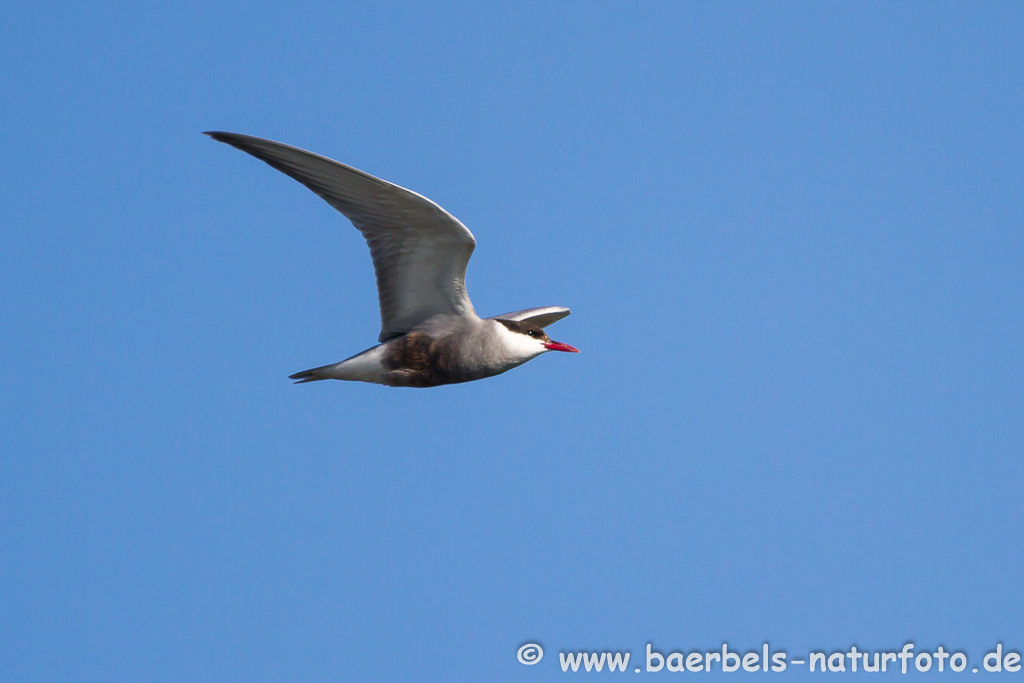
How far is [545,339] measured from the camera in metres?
11.1

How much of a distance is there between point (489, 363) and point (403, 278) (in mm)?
1365

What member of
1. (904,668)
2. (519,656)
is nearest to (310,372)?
(519,656)

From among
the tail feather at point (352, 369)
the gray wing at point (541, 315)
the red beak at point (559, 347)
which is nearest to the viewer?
the tail feather at point (352, 369)

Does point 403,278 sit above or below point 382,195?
below

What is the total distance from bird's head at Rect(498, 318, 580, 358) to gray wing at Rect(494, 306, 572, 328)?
1.46 metres

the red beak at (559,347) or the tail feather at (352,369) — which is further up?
the red beak at (559,347)

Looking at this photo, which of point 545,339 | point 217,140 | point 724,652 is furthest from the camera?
point 545,339

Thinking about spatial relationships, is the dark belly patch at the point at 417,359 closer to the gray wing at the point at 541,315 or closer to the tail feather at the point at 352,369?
the tail feather at the point at 352,369

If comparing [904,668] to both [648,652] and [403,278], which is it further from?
[403,278]

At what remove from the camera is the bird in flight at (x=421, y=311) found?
9.88 metres

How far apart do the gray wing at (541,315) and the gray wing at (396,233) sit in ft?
6.72

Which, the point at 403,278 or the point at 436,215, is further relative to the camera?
the point at 403,278

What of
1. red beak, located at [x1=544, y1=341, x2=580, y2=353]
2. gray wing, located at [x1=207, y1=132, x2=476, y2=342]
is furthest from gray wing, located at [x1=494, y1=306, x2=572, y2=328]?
gray wing, located at [x1=207, y1=132, x2=476, y2=342]

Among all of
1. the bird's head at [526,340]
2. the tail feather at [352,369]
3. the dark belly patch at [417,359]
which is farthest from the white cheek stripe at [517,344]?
the tail feather at [352,369]
